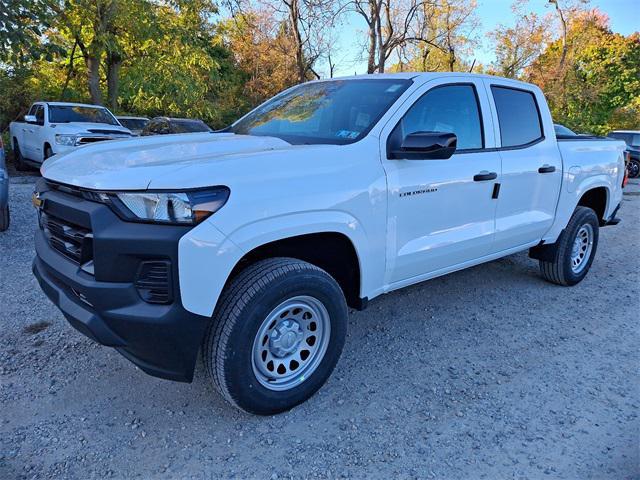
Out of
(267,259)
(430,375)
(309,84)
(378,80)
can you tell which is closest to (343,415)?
(430,375)

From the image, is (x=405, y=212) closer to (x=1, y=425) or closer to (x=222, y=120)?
(x=1, y=425)

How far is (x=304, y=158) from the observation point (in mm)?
2637

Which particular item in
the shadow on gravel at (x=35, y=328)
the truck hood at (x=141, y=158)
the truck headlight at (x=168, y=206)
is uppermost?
the truck hood at (x=141, y=158)

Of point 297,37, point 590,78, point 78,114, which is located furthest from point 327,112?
point 590,78

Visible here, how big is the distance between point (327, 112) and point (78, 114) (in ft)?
33.4

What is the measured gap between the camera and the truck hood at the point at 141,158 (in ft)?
7.38

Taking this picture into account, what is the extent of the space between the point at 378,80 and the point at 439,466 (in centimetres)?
261

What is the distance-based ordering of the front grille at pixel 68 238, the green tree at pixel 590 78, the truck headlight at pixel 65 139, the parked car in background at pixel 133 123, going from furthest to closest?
1. the green tree at pixel 590 78
2. the parked car in background at pixel 133 123
3. the truck headlight at pixel 65 139
4. the front grille at pixel 68 238

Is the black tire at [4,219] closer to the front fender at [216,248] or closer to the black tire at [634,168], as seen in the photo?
the front fender at [216,248]

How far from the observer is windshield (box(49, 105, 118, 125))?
1109 cm

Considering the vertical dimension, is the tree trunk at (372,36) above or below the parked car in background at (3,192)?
above

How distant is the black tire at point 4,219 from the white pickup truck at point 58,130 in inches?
170

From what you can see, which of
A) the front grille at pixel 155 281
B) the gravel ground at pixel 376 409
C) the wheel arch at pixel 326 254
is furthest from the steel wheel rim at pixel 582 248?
the front grille at pixel 155 281

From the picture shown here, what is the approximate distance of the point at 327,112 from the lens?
346 centimetres
